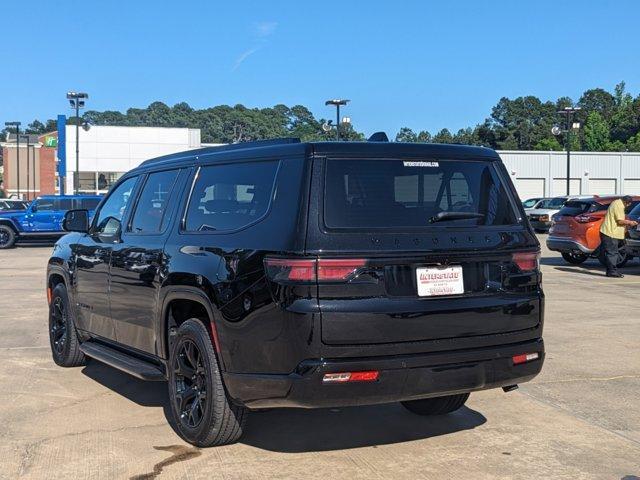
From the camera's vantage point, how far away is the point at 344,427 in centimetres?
513

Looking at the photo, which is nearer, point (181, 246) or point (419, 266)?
point (419, 266)

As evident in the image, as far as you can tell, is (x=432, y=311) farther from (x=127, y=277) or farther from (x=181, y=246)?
(x=127, y=277)

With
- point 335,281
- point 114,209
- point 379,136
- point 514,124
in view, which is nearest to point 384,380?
point 335,281

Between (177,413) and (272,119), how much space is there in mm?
119894

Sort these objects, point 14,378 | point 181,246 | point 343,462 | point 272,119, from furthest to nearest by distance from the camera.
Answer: point 272,119, point 14,378, point 181,246, point 343,462

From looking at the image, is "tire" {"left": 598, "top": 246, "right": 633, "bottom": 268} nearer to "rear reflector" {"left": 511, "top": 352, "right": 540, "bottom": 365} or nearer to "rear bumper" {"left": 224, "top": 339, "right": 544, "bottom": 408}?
"rear reflector" {"left": 511, "top": 352, "right": 540, "bottom": 365}

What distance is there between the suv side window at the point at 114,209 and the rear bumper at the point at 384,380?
2365 millimetres

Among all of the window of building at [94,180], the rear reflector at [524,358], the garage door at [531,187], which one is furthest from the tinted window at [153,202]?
the garage door at [531,187]

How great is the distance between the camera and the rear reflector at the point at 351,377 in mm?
3797

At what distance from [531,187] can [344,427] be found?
2162 inches

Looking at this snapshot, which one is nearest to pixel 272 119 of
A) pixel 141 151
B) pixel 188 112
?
pixel 188 112

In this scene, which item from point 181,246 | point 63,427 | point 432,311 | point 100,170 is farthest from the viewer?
point 100,170

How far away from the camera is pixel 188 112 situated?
173250mm

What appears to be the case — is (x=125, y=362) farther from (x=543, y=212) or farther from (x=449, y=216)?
(x=543, y=212)
